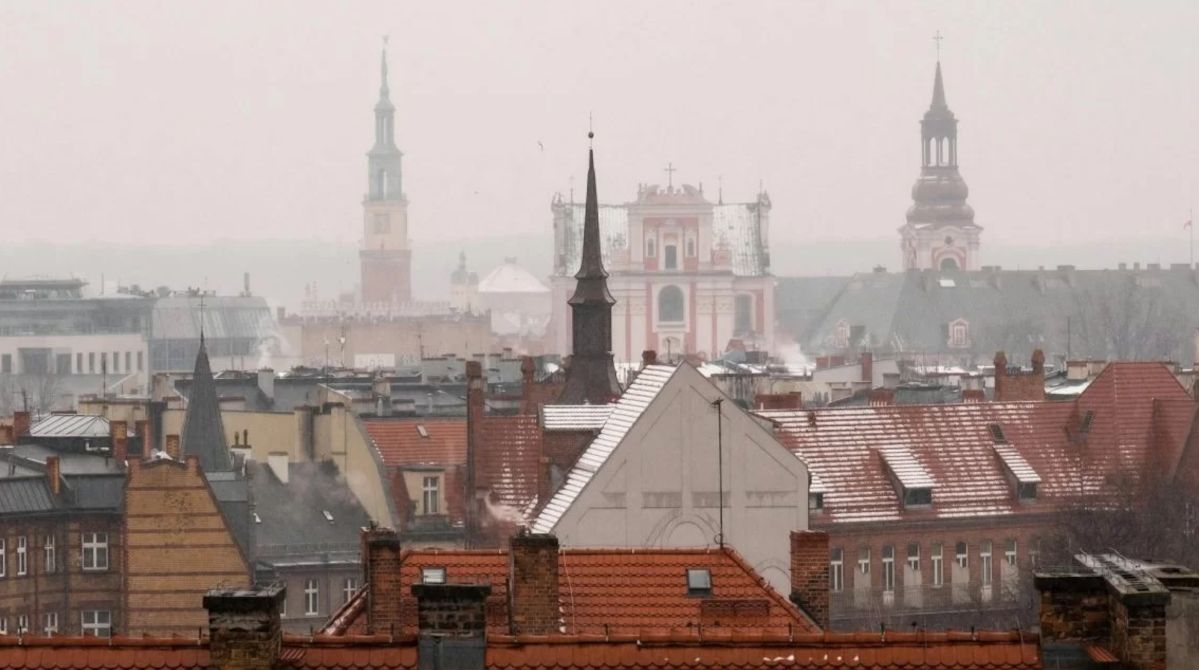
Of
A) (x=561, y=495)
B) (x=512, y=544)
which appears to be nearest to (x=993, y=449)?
(x=561, y=495)

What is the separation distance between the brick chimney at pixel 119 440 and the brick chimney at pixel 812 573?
1218 inches

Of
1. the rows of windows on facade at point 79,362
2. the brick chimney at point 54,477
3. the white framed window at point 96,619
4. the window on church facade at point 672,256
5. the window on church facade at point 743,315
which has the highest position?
the window on church facade at point 672,256

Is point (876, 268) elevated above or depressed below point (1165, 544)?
above

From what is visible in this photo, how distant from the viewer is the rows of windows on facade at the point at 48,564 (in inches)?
2100

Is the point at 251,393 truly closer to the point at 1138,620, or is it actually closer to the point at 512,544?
the point at 512,544

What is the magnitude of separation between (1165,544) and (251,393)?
34.2m

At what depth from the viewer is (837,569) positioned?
53.8m

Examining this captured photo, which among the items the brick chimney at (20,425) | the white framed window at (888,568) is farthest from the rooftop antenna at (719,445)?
the brick chimney at (20,425)

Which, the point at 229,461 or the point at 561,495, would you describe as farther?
the point at 229,461

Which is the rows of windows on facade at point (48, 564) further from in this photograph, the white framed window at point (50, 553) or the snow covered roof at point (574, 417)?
the snow covered roof at point (574, 417)

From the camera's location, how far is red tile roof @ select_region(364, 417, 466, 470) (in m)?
62.2

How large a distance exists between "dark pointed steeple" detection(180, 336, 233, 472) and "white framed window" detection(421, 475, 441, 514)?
141 inches

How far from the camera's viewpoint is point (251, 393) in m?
81.9

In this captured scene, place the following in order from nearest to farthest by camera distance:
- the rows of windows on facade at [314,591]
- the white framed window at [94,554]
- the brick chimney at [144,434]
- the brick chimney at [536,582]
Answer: the brick chimney at [536,582] < the white framed window at [94,554] < the rows of windows on facade at [314,591] < the brick chimney at [144,434]
